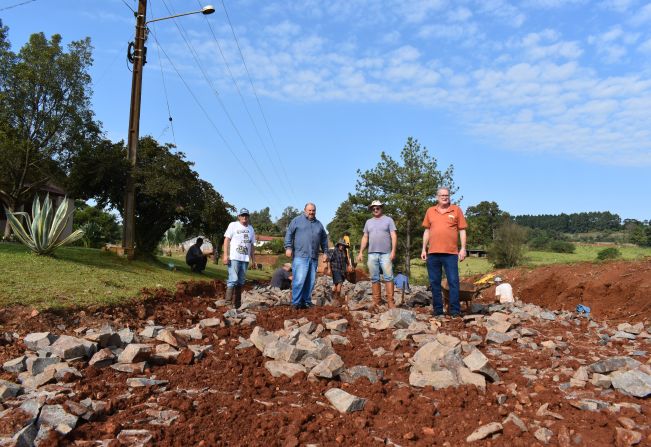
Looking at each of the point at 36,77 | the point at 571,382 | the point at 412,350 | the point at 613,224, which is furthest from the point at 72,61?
the point at 613,224

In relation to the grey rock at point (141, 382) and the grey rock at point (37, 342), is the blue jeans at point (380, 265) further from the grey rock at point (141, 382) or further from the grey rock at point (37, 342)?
the grey rock at point (37, 342)

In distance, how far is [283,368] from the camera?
445 cm

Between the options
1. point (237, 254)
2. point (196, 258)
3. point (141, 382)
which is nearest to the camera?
point (141, 382)

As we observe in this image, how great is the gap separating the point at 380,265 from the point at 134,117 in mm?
8830

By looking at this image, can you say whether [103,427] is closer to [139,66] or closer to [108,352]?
[108,352]

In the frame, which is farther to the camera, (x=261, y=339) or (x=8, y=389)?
(x=261, y=339)

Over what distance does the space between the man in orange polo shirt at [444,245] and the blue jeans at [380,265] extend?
2.47 ft

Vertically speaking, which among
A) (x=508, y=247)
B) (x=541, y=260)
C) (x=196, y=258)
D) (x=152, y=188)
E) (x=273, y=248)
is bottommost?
(x=196, y=258)

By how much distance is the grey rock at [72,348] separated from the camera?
4473mm

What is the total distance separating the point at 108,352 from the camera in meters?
4.60

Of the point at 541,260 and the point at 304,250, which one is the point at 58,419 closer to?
the point at 304,250

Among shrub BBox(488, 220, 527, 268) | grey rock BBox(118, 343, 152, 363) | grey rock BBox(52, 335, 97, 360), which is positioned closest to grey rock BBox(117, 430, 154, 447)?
grey rock BBox(118, 343, 152, 363)

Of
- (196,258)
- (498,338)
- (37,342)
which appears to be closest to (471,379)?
(498,338)

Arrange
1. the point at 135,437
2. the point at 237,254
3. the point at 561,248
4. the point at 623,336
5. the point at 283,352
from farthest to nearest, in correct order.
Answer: the point at 561,248, the point at 237,254, the point at 623,336, the point at 283,352, the point at 135,437
